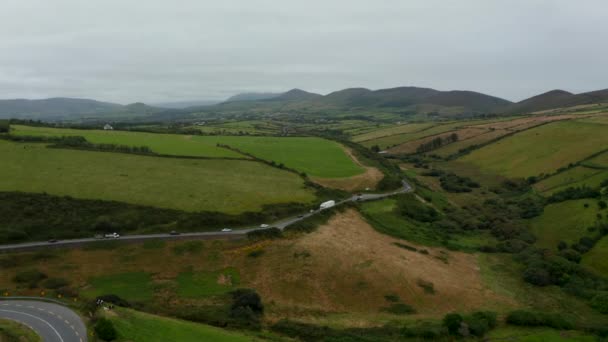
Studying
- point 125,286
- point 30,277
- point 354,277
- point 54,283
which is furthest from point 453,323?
point 30,277

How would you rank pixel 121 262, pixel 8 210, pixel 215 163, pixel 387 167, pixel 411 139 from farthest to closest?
pixel 411 139, pixel 387 167, pixel 215 163, pixel 8 210, pixel 121 262

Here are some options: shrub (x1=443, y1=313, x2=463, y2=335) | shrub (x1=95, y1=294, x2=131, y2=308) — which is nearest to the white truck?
shrub (x1=443, y1=313, x2=463, y2=335)

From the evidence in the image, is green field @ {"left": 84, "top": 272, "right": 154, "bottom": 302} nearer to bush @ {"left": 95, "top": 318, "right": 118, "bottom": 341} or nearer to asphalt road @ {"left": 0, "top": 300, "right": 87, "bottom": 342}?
asphalt road @ {"left": 0, "top": 300, "right": 87, "bottom": 342}

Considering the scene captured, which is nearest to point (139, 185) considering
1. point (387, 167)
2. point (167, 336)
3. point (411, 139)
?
point (167, 336)

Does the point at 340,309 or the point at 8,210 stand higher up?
the point at 8,210

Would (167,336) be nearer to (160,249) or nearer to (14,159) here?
(160,249)

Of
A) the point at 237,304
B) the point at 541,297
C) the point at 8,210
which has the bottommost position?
the point at 541,297
